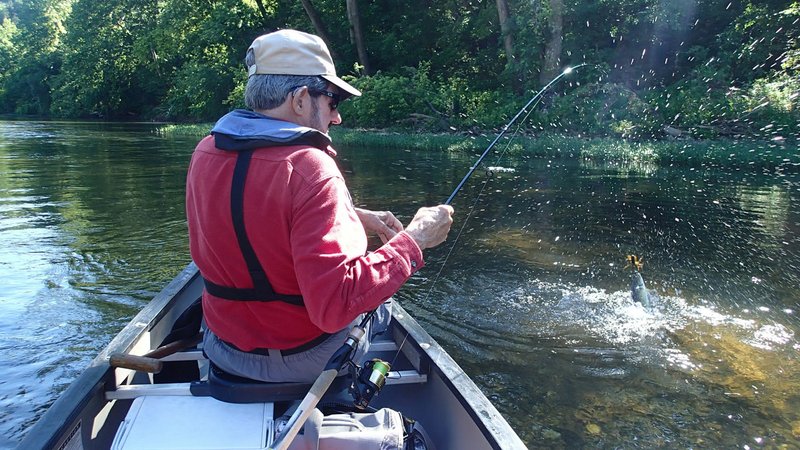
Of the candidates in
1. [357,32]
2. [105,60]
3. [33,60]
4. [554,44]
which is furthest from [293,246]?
[33,60]

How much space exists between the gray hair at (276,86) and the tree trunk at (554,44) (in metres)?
24.2

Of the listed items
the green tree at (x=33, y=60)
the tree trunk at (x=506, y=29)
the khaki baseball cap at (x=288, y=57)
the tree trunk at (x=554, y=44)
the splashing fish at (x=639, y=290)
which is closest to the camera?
the khaki baseball cap at (x=288, y=57)

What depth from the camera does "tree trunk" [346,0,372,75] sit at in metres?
32.4

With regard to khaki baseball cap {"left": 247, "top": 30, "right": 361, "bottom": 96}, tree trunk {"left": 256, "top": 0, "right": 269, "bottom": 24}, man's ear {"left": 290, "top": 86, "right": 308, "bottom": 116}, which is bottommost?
man's ear {"left": 290, "top": 86, "right": 308, "bottom": 116}

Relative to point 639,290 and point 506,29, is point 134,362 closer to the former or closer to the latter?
point 639,290

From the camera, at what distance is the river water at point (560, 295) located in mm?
4844

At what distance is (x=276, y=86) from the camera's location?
2.36 m

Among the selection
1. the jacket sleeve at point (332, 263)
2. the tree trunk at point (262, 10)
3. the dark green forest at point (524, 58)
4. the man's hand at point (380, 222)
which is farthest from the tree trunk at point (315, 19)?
the jacket sleeve at point (332, 263)

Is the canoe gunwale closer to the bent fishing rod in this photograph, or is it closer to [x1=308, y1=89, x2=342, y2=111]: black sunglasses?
the bent fishing rod

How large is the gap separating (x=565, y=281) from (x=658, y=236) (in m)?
3.16

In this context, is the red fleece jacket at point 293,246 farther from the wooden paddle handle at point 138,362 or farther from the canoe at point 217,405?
the wooden paddle handle at point 138,362

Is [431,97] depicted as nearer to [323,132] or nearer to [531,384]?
[531,384]

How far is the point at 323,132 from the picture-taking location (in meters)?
2.41

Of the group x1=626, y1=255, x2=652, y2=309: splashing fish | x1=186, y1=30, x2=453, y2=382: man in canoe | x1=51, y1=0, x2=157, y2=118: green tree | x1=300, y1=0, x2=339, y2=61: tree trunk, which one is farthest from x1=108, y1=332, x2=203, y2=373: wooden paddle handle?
x1=51, y1=0, x2=157, y2=118: green tree
